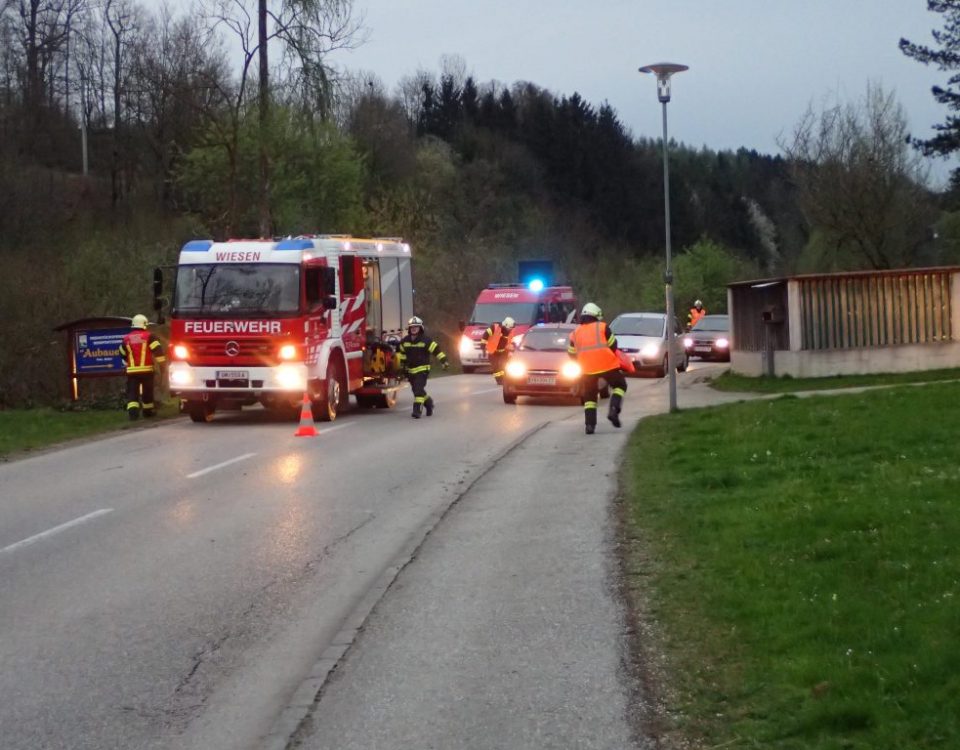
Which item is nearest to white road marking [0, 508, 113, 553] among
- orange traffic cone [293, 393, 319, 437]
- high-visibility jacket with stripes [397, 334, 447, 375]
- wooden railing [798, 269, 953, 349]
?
orange traffic cone [293, 393, 319, 437]

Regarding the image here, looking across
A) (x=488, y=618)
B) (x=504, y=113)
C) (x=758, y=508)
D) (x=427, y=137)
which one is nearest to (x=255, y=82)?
(x=758, y=508)

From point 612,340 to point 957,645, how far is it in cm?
1443

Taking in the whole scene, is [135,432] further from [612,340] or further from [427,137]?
[427,137]

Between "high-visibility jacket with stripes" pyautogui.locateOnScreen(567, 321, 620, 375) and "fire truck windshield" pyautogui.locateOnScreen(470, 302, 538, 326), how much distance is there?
1754cm

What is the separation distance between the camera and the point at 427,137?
288ft

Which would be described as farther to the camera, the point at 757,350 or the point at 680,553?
the point at 757,350

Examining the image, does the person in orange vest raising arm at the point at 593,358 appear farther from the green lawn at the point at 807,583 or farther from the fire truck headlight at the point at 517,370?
the fire truck headlight at the point at 517,370

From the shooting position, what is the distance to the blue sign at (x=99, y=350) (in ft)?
84.6

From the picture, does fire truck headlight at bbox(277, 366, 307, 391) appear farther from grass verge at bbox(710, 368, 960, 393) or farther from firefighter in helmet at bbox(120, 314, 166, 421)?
grass verge at bbox(710, 368, 960, 393)

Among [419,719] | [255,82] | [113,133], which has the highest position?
[113,133]

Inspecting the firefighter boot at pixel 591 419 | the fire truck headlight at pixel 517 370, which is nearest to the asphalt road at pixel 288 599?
the firefighter boot at pixel 591 419

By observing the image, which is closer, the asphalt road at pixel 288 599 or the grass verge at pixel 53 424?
the asphalt road at pixel 288 599

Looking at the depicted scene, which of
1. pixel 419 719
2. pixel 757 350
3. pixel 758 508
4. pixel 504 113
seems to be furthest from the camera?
pixel 504 113

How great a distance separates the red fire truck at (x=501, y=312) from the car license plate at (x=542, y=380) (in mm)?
11914
